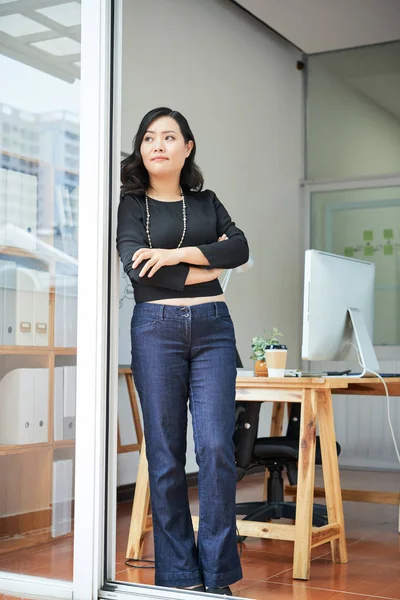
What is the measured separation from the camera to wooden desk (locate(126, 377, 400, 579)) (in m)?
3.13

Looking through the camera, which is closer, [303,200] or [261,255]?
[261,255]

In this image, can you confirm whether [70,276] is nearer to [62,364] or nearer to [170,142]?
[62,364]

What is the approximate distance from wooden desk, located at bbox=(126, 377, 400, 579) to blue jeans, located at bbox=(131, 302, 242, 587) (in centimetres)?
73

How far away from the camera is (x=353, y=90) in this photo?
276 inches

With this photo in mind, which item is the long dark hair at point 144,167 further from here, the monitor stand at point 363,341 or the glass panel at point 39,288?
the monitor stand at point 363,341

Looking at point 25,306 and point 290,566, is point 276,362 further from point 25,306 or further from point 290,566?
point 25,306

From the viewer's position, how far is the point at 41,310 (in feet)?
8.95

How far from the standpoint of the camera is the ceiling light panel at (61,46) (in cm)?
267

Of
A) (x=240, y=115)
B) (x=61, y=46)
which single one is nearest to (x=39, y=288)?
(x=61, y=46)

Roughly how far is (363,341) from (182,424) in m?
1.35

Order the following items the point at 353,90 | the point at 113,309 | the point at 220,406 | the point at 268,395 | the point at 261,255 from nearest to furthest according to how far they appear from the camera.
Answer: the point at 220,406 < the point at 113,309 < the point at 268,395 < the point at 261,255 < the point at 353,90

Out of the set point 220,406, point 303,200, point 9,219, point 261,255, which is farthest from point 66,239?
point 303,200

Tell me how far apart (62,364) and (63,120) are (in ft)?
2.52

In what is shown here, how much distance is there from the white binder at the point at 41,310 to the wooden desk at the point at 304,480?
2.95 ft
